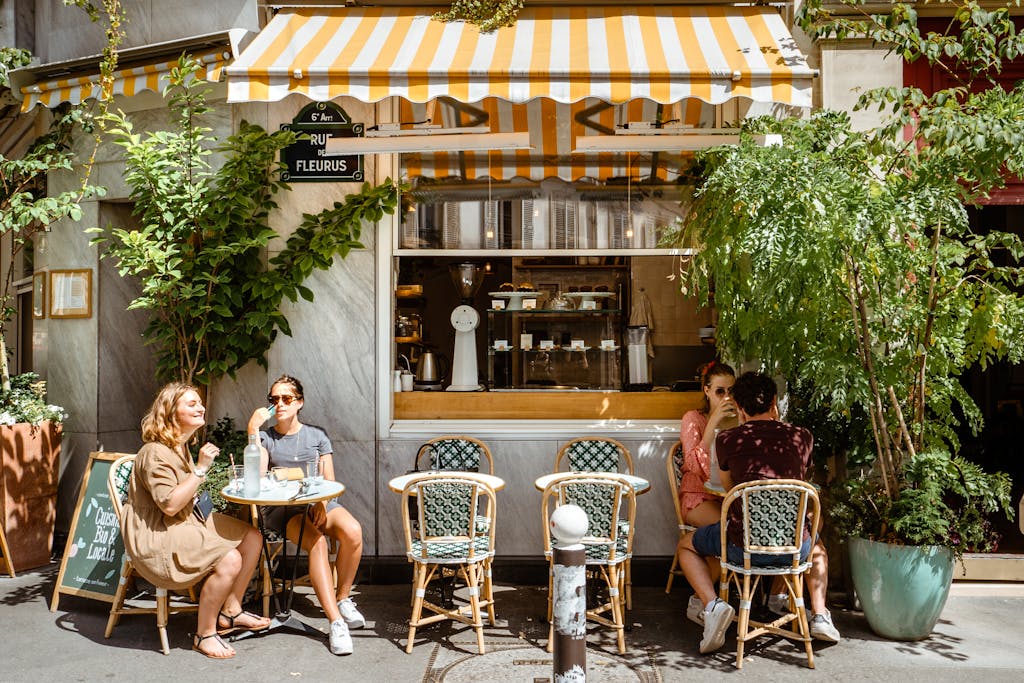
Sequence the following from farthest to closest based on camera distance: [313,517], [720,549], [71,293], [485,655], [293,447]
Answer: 1. [71,293]
2. [293,447]
3. [313,517]
4. [720,549]
5. [485,655]

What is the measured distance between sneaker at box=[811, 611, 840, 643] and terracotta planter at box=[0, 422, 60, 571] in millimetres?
5714

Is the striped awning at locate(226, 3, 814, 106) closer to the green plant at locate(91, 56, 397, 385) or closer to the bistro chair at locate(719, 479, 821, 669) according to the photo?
the green plant at locate(91, 56, 397, 385)

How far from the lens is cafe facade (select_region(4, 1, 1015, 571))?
6.36 meters

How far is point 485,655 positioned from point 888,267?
3161mm

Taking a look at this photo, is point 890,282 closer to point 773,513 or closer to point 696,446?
point 773,513

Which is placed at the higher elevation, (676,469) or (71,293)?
(71,293)

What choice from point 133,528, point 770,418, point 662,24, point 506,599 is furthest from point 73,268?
point 770,418

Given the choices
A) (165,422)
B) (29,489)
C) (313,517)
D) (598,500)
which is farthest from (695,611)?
(29,489)

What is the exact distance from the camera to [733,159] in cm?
482

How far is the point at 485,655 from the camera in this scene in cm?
483

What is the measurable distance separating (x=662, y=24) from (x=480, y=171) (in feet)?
6.27

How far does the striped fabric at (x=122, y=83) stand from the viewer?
6488 mm

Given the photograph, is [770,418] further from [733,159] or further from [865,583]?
[733,159]

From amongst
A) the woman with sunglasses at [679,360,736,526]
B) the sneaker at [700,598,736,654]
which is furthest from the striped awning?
the sneaker at [700,598,736,654]
